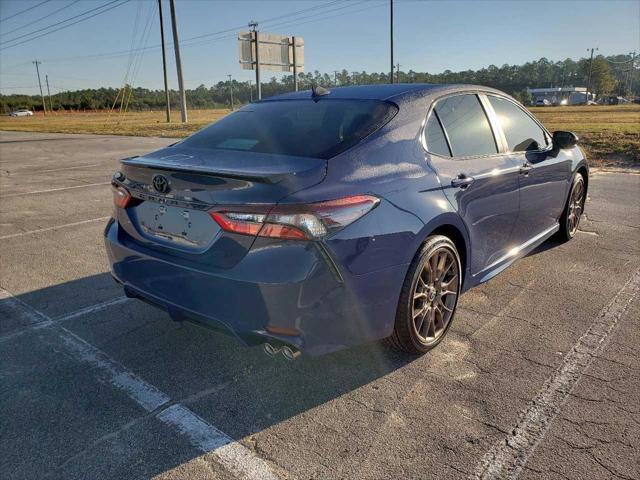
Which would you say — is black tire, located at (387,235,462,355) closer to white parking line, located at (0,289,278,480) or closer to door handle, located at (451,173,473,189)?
door handle, located at (451,173,473,189)

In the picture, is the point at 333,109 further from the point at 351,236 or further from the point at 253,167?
the point at 351,236

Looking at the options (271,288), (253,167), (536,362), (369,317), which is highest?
(253,167)

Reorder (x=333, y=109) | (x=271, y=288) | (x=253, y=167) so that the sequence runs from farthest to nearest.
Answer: (x=333, y=109)
(x=253, y=167)
(x=271, y=288)

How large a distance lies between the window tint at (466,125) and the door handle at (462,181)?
17 cm

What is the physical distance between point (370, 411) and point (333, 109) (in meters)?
1.84

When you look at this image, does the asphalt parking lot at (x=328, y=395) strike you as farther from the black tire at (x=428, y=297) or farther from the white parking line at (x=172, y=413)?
the black tire at (x=428, y=297)

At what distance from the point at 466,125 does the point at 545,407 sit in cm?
191

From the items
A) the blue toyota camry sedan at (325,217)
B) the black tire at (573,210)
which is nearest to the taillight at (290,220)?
the blue toyota camry sedan at (325,217)

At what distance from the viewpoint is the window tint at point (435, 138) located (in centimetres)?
318

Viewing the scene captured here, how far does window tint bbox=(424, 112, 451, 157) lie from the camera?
10.4 ft

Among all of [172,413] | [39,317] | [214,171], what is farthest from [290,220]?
[39,317]

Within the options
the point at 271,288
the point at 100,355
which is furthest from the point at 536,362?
the point at 100,355

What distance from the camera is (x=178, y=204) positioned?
264 centimetres

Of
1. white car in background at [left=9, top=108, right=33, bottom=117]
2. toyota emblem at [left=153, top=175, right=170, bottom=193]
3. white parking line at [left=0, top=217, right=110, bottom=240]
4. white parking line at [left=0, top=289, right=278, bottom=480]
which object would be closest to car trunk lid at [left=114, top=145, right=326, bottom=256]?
toyota emblem at [left=153, top=175, right=170, bottom=193]
